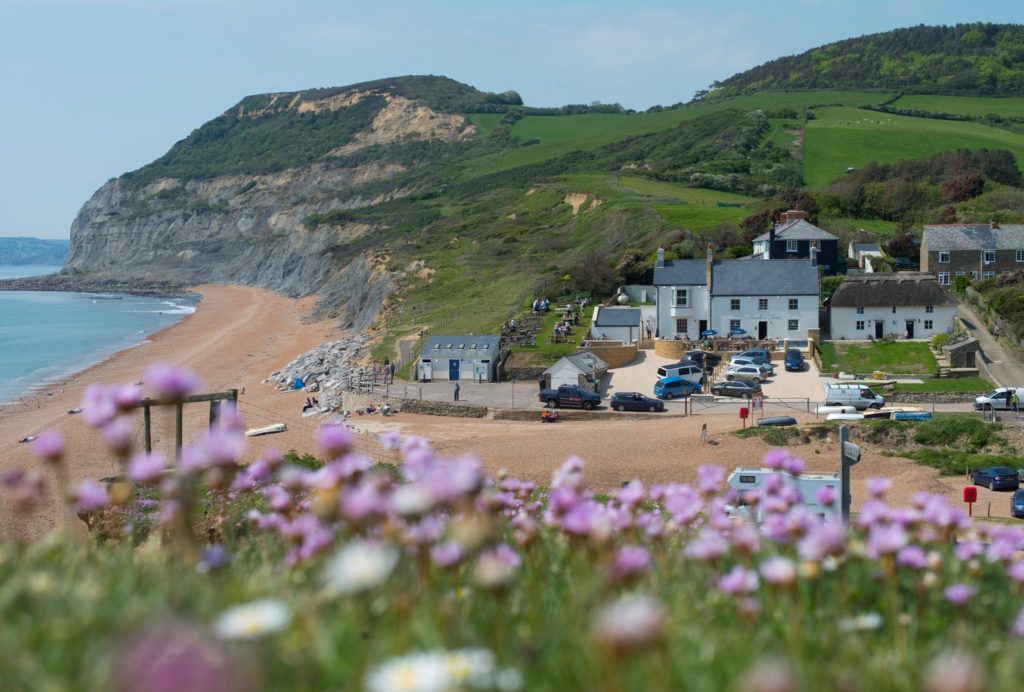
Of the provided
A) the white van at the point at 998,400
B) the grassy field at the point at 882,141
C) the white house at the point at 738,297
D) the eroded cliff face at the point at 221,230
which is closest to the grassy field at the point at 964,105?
the grassy field at the point at 882,141

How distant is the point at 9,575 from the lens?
4988 mm

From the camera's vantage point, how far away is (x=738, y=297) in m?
46.5

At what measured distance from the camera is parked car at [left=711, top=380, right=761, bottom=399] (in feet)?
122

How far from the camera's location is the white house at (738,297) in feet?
150

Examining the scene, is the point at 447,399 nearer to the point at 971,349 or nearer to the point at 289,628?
the point at 971,349

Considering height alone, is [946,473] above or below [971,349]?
below

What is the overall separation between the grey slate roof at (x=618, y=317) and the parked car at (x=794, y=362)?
7148mm

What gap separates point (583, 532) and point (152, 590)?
1940 millimetres

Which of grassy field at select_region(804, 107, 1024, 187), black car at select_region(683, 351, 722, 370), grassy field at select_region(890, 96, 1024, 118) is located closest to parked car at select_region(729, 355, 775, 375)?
black car at select_region(683, 351, 722, 370)

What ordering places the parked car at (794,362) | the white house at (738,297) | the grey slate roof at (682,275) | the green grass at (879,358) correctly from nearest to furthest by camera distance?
the green grass at (879,358), the parked car at (794,362), the white house at (738,297), the grey slate roof at (682,275)

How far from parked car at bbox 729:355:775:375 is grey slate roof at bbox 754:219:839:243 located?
14.6 meters

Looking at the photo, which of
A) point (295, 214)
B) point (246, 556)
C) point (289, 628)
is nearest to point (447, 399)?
point (246, 556)

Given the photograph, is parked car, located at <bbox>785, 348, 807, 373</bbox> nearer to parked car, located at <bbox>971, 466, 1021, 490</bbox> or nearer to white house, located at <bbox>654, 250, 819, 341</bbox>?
white house, located at <bbox>654, 250, 819, 341</bbox>

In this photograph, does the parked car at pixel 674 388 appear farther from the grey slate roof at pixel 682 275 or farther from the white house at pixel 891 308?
the white house at pixel 891 308
